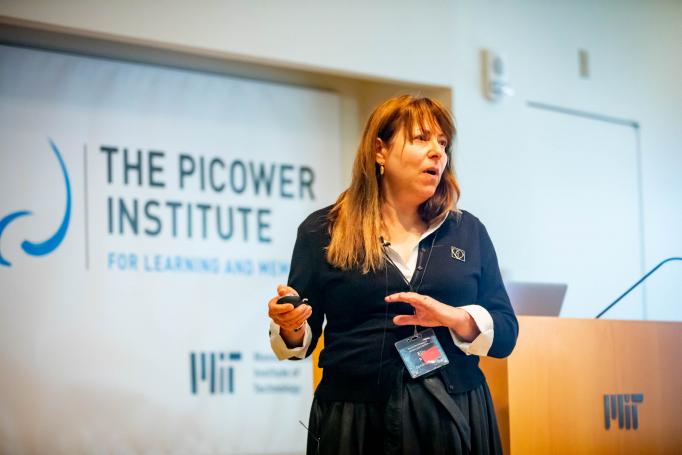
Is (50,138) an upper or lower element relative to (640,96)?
lower

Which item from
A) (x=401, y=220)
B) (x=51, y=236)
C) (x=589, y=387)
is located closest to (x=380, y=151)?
(x=401, y=220)

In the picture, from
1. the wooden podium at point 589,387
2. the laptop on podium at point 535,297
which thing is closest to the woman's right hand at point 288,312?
the wooden podium at point 589,387

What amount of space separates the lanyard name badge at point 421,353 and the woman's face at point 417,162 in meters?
0.34

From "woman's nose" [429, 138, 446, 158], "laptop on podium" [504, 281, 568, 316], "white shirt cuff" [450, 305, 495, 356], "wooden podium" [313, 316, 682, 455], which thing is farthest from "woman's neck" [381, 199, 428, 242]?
"laptop on podium" [504, 281, 568, 316]

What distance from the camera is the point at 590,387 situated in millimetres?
2836

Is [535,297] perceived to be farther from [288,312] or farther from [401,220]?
[288,312]

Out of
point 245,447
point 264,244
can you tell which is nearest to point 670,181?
point 264,244

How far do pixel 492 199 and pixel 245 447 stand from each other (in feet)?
6.58

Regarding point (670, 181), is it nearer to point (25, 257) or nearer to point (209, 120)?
point (209, 120)

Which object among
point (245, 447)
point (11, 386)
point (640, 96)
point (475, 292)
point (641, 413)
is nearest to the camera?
point (475, 292)

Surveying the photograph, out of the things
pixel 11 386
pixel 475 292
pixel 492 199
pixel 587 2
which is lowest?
pixel 11 386

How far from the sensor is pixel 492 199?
5078mm

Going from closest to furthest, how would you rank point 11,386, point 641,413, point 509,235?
1. point 641,413
2. point 11,386
3. point 509,235

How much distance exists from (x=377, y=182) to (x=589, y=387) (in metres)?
1.17
